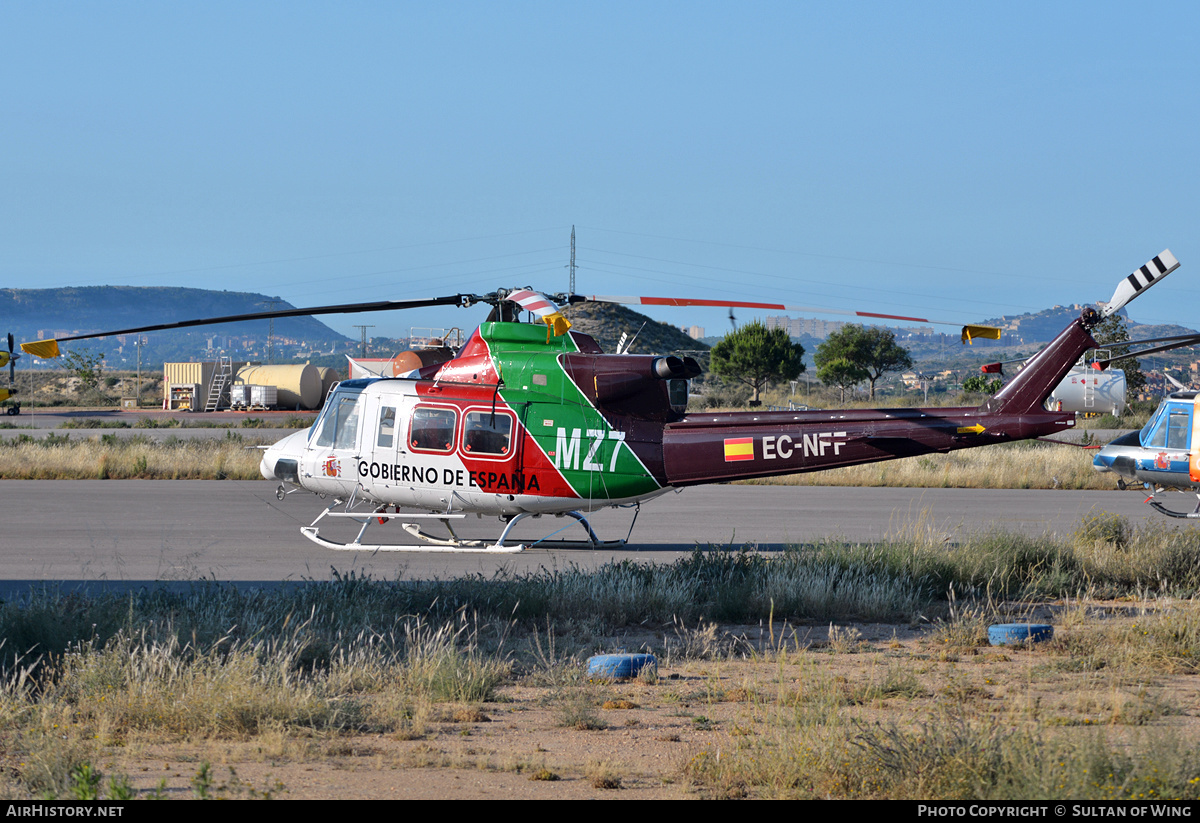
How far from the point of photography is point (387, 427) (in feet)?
46.0

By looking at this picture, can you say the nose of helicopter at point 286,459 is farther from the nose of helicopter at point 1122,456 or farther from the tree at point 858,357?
the tree at point 858,357

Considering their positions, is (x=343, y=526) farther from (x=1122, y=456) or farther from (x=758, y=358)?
(x=758, y=358)

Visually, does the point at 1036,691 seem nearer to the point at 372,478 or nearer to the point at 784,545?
the point at 784,545

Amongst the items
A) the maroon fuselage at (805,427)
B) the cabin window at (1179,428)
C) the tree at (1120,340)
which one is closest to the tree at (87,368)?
the tree at (1120,340)

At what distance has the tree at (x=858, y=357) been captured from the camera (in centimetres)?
9038

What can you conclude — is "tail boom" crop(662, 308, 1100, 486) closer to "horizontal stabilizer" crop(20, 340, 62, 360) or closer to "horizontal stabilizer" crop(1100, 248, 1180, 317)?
"horizontal stabilizer" crop(1100, 248, 1180, 317)

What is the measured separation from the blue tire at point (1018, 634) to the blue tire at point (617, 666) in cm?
336

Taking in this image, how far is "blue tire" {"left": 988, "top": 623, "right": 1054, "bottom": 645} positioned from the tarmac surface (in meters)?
5.03

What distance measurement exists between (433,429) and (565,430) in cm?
194

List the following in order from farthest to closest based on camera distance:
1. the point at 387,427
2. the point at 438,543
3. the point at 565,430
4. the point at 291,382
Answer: the point at 291,382 < the point at 438,543 < the point at 387,427 < the point at 565,430

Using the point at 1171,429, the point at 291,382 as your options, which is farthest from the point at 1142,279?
the point at 291,382

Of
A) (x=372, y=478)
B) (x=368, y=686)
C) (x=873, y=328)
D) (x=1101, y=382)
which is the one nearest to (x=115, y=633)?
(x=368, y=686)

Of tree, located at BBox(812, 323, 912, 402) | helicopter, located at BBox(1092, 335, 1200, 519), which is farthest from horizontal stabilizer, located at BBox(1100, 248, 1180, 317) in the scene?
tree, located at BBox(812, 323, 912, 402)

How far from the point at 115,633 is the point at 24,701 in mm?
1775
